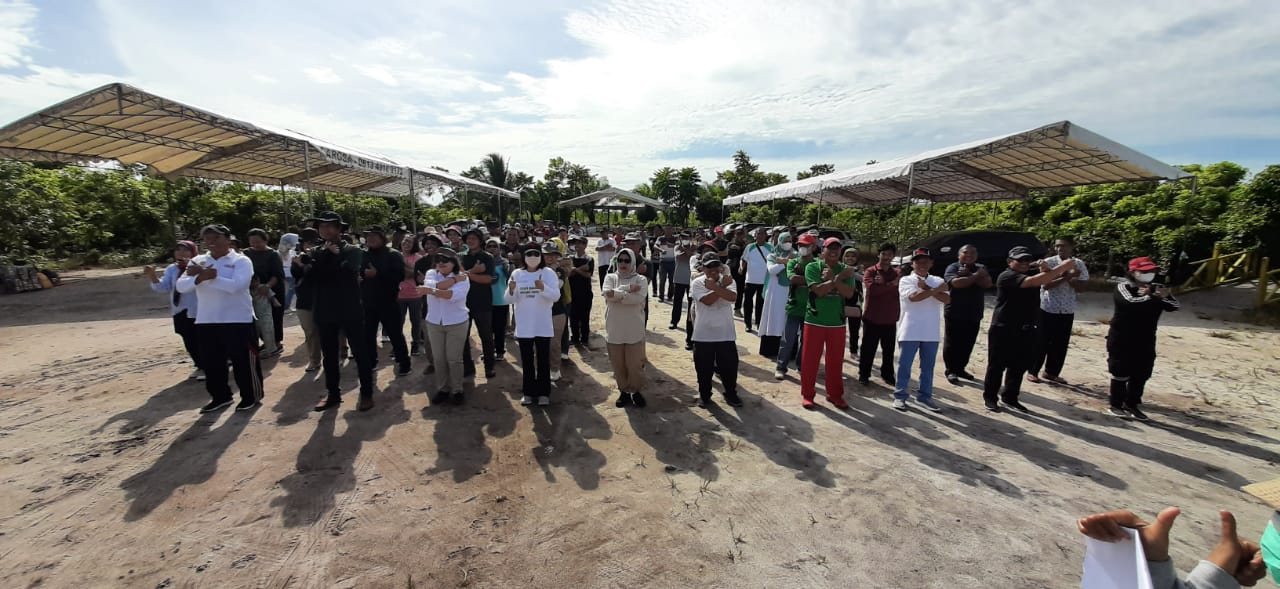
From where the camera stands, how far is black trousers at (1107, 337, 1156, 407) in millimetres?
4711

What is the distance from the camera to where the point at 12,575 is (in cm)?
264

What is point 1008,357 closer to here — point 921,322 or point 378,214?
point 921,322

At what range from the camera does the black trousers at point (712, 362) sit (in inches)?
197

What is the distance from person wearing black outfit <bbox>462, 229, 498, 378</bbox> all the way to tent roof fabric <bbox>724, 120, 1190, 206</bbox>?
9020 mm

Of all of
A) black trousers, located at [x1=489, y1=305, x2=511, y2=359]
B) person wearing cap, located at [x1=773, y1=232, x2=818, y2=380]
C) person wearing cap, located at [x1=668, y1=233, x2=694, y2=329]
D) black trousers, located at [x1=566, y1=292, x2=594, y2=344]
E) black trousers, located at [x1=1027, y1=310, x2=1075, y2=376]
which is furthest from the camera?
person wearing cap, located at [x1=668, y1=233, x2=694, y2=329]

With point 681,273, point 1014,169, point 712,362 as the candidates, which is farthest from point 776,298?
point 1014,169

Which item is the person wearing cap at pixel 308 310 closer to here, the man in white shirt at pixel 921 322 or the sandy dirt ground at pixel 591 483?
the sandy dirt ground at pixel 591 483

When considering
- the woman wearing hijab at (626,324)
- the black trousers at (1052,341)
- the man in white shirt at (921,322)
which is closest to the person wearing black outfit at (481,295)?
the woman wearing hijab at (626,324)

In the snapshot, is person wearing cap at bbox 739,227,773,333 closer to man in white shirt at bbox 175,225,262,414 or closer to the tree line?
man in white shirt at bbox 175,225,262,414

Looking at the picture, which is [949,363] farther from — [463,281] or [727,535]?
[463,281]

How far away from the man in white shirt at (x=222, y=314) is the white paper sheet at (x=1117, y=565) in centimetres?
577

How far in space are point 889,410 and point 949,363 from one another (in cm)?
152

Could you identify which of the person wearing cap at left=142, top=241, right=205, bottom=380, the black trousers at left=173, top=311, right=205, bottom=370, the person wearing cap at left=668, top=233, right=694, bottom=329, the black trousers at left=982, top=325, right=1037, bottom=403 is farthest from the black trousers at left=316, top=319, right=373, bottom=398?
the black trousers at left=982, top=325, right=1037, bottom=403

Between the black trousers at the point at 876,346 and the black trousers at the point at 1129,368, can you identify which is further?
the black trousers at the point at 876,346
